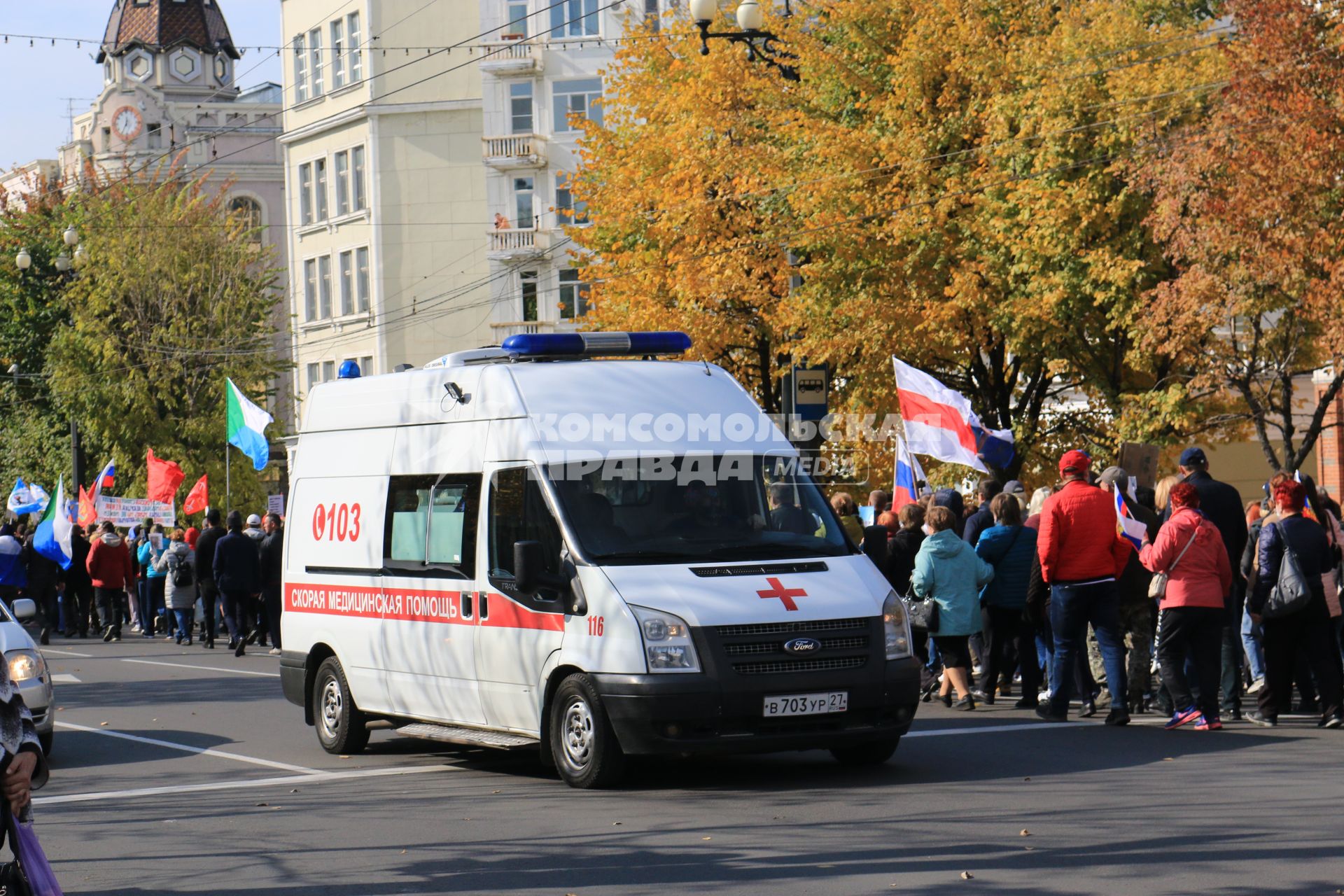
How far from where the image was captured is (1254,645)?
Answer: 14.7 meters

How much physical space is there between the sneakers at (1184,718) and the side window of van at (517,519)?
4.91 meters

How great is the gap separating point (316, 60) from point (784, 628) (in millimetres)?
57646

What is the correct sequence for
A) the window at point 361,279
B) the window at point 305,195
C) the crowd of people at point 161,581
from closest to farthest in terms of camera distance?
the crowd of people at point 161,581 < the window at point 361,279 < the window at point 305,195

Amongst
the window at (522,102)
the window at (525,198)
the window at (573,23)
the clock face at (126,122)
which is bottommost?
the window at (525,198)

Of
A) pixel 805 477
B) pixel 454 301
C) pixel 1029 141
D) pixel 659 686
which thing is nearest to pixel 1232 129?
pixel 1029 141

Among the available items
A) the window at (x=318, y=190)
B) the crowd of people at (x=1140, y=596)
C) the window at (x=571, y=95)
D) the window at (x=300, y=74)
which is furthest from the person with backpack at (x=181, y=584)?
the window at (x=300, y=74)

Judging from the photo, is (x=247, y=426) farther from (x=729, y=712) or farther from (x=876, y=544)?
(x=729, y=712)

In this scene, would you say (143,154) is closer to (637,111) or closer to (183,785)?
(637,111)

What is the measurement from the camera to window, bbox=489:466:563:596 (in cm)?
1106

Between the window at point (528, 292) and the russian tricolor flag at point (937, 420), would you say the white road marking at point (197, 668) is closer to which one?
the russian tricolor flag at point (937, 420)

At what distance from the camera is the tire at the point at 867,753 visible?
37.3 feet

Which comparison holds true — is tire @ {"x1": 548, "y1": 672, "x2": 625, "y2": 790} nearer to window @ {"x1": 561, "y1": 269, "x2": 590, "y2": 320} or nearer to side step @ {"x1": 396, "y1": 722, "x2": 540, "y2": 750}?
side step @ {"x1": 396, "y1": 722, "x2": 540, "y2": 750}

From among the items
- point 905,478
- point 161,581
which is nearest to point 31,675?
point 905,478

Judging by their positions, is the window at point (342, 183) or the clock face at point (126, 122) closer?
the window at point (342, 183)
